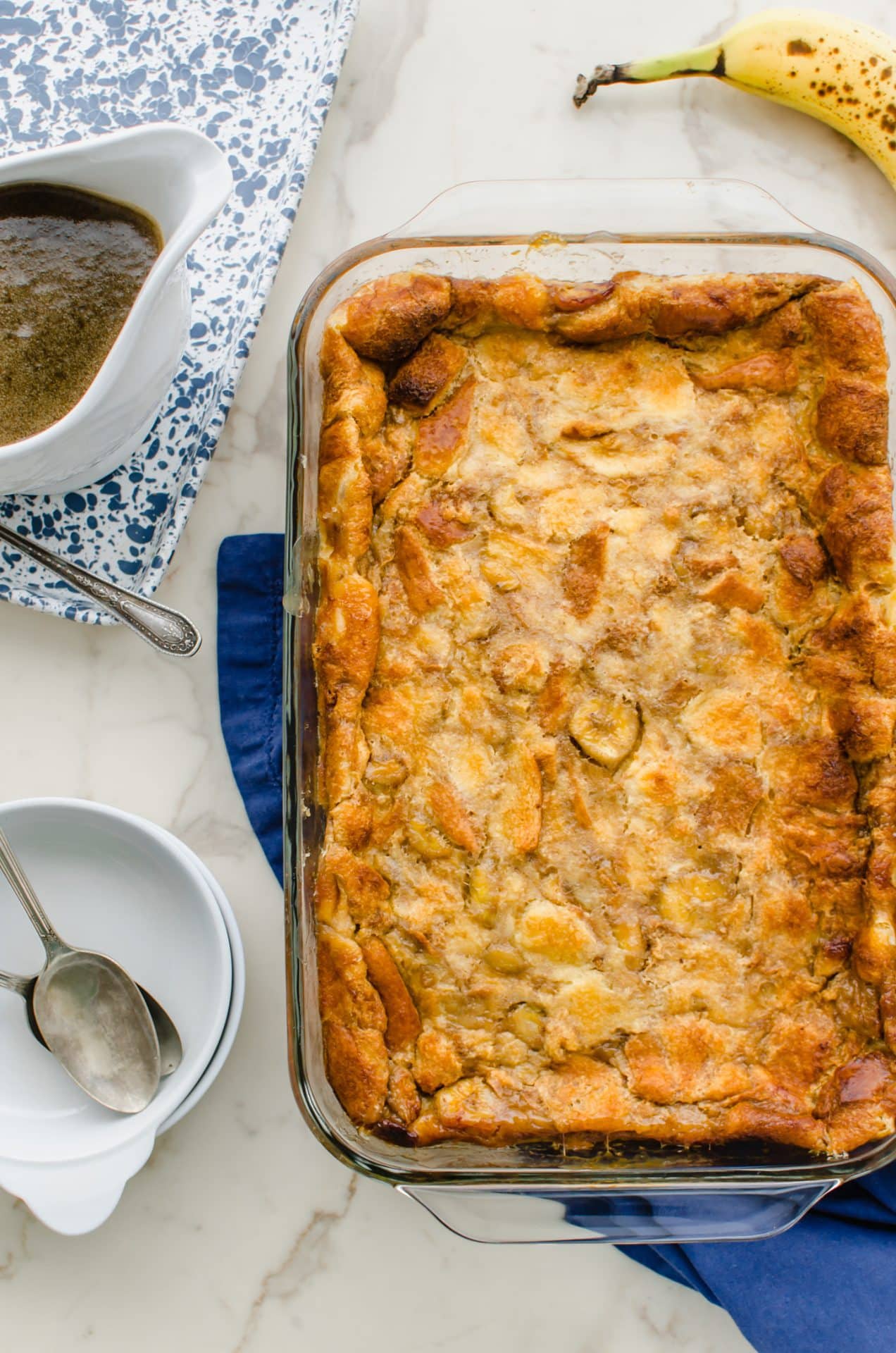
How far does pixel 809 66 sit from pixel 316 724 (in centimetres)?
149

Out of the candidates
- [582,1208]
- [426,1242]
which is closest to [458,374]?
[582,1208]

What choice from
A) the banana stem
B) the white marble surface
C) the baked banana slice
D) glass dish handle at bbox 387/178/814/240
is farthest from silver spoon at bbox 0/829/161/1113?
the banana stem

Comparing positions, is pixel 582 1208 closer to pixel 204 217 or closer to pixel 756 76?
pixel 204 217

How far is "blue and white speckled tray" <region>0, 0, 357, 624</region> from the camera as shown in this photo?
203 centimetres

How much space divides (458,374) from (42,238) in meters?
0.66

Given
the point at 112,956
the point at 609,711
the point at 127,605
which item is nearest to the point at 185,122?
the point at 127,605

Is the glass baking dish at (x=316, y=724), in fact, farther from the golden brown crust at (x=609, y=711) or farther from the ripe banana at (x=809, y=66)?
the ripe banana at (x=809, y=66)

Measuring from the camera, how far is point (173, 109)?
6.75 feet

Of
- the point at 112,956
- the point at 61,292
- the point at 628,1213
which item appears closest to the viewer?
the point at 61,292

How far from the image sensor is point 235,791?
82.1 inches

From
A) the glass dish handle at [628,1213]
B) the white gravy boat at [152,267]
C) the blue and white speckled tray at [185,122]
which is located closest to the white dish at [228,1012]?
the glass dish handle at [628,1213]

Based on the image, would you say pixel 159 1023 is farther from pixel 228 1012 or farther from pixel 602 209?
pixel 602 209

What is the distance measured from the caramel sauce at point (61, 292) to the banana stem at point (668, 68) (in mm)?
925

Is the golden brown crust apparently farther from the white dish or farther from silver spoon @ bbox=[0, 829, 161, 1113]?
silver spoon @ bbox=[0, 829, 161, 1113]
